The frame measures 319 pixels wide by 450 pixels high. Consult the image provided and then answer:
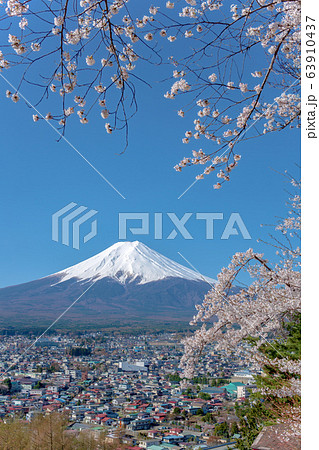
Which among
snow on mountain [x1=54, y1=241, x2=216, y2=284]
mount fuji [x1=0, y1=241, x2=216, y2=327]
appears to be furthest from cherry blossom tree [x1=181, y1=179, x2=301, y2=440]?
snow on mountain [x1=54, y1=241, x2=216, y2=284]

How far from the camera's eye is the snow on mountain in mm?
20564

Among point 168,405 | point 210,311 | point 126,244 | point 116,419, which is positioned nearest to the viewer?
point 210,311

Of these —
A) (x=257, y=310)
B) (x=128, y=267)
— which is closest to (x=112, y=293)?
(x=128, y=267)

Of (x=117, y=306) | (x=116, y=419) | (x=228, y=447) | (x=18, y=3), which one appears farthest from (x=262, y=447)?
(x=117, y=306)

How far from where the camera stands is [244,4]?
6.87ft

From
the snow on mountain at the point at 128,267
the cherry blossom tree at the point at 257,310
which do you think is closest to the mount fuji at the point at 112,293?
the snow on mountain at the point at 128,267

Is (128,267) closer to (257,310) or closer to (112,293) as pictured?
(112,293)

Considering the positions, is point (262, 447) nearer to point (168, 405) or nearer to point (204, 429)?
point (204, 429)

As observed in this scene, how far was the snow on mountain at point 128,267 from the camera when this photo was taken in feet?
67.5

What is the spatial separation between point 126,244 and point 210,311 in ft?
71.2

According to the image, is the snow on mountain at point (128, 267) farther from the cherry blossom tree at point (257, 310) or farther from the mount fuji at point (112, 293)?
the cherry blossom tree at point (257, 310)

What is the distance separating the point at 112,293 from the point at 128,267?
2.03 meters

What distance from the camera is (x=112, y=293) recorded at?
69.2 ft

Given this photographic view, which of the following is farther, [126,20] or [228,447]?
Result: [228,447]
